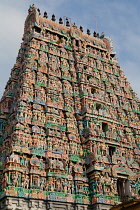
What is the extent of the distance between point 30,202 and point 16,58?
53.3ft

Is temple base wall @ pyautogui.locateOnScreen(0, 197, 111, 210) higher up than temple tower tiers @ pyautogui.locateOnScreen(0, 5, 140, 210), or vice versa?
temple tower tiers @ pyautogui.locateOnScreen(0, 5, 140, 210)

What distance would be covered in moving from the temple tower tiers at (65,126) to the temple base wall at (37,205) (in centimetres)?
6

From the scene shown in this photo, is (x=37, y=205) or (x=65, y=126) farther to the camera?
(x=65, y=126)

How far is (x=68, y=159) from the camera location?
23.4 meters

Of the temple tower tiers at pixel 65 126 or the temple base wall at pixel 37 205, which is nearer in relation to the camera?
the temple base wall at pixel 37 205

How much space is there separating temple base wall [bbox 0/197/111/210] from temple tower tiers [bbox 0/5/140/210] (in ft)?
Result: 0.20

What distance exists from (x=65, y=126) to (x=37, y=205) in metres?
7.58

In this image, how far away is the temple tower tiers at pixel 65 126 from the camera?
69.2ft

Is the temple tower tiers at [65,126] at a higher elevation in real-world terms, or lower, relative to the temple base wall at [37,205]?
higher

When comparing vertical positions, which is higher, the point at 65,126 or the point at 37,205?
the point at 65,126

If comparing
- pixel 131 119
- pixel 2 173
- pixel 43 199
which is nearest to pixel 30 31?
pixel 131 119

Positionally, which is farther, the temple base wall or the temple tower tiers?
the temple tower tiers

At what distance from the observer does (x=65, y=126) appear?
83.5 ft

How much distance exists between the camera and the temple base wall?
62.2 feet
